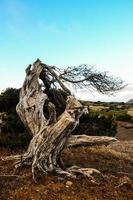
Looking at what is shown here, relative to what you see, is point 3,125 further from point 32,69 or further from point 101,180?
point 101,180

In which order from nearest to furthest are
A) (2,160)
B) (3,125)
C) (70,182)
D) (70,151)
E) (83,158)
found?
(70,182) < (2,160) < (83,158) < (70,151) < (3,125)

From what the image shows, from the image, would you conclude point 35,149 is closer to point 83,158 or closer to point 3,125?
point 83,158

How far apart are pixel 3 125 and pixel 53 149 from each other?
747cm

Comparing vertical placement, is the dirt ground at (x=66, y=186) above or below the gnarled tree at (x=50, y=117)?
below

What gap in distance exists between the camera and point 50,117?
12.8 metres

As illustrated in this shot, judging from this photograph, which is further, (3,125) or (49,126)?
(3,125)

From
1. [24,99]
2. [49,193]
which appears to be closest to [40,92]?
[24,99]

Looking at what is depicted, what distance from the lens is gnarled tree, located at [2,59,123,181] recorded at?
12523mm

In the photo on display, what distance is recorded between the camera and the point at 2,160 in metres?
14.4

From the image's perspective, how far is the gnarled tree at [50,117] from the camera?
12.5 m

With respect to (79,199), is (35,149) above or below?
above

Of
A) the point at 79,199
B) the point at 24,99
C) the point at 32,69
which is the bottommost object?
the point at 79,199

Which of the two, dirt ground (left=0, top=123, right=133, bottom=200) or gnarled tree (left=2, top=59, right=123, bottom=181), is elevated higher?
gnarled tree (left=2, top=59, right=123, bottom=181)

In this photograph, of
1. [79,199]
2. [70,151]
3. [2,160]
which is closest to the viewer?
[79,199]
